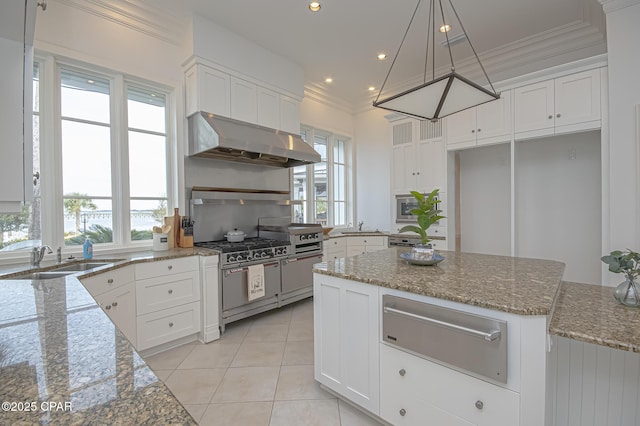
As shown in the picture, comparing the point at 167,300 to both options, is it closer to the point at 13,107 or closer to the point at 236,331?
the point at 236,331

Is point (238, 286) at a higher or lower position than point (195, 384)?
higher

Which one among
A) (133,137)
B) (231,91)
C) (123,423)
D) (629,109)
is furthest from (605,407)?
(133,137)

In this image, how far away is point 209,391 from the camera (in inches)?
85.0

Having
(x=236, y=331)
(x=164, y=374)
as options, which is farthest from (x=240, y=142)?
(x=164, y=374)

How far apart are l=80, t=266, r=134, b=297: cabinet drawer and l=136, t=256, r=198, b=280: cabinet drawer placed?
0.08m

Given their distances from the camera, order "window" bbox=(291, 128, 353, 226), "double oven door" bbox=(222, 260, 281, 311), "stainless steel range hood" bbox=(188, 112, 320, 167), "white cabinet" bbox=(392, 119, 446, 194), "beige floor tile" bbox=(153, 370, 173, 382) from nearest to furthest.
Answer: "beige floor tile" bbox=(153, 370, 173, 382) → "double oven door" bbox=(222, 260, 281, 311) → "stainless steel range hood" bbox=(188, 112, 320, 167) → "white cabinet" bbox=(392, 119, 446, 194) → "window" bbox=(291, 128, 353, 226)

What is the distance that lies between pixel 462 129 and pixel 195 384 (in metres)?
4.12

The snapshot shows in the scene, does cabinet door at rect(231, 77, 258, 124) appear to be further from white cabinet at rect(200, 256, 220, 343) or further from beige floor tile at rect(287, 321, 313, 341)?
beige floor tile at rect(287, 321, 313, 341)

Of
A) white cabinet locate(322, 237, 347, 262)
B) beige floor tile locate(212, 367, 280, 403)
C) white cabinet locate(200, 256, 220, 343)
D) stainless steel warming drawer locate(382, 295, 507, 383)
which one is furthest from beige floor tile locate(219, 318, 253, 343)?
stainless steel warming drawer locate(382, 295, 507, 383)

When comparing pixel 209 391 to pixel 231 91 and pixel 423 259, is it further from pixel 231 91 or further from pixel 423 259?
pixel 231 91

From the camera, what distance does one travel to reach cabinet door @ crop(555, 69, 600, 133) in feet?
9.71

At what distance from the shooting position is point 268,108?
3.97 meters

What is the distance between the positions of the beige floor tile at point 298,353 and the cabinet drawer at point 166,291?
1.04m

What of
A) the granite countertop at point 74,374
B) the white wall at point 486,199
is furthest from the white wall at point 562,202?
the granite countertop at point 74,374
